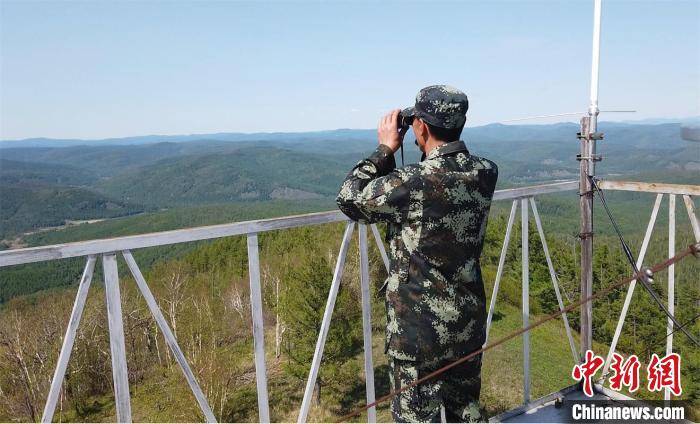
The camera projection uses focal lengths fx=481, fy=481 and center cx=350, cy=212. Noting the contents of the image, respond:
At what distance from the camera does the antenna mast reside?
3131mm

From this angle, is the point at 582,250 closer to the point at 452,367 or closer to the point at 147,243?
the point at 452,367

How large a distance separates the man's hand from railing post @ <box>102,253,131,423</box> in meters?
1.14

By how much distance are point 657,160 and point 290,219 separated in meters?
213

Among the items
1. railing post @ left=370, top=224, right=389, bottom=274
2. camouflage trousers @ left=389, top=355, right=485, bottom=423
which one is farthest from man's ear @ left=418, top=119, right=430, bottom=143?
camouflage trousers @ left=389, top=355, right=485, bottom=423

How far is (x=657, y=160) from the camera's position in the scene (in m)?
180

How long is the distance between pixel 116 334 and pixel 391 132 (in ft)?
4.33

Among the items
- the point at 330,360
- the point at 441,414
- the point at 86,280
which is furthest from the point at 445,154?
the point at 330,360

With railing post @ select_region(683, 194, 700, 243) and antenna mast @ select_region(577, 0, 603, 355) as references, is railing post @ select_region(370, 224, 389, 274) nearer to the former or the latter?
antenna mast @ select_region(577, 0, 603, 355)

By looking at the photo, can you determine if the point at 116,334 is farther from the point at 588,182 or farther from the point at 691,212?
the point at 691,212

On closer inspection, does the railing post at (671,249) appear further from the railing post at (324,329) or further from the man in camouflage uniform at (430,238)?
the railing post at (324,329)

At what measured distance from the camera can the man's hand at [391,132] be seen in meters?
1.87

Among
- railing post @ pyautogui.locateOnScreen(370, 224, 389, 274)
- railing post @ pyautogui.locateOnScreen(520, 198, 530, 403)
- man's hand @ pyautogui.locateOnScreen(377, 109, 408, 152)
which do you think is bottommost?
railing post @ pyautogui.locateOnScreen(520, 198, 530, 403)

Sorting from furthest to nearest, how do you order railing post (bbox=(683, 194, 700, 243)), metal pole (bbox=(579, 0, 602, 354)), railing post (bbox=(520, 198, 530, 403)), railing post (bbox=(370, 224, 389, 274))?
metal pole (bbox=(579, 0, 602, 354)), railing post (bbox=(520, 198, 530, 403)), railing post (bbox=(683, 194, 700, 243)), railing post (bbox=(370, 224, 389, 274))

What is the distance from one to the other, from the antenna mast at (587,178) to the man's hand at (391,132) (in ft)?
5.92
